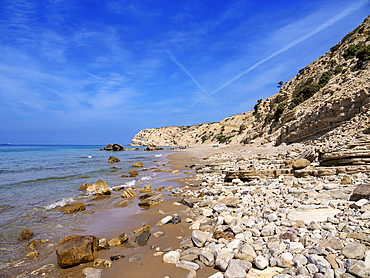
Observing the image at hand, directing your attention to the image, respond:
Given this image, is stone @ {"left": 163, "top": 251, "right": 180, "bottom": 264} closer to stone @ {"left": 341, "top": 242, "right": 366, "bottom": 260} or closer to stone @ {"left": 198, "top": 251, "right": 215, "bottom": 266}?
stone @ {"left": 198, "top": 251, "right": 215, "bottom": 266}

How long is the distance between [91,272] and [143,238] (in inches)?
54.0

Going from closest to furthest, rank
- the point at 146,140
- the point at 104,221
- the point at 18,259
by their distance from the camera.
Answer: the point at 18,259 → the point at 104,221 → the point at 146,140

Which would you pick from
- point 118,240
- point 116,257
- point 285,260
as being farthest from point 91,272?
point 285,260

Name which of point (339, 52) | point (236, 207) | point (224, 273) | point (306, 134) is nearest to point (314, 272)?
point (224, 273)

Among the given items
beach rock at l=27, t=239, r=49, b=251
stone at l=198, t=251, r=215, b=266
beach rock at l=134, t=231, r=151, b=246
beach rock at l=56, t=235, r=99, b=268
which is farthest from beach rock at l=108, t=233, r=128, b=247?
stone at l=198, t=251, r=215, b=266

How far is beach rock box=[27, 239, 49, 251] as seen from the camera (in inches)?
191

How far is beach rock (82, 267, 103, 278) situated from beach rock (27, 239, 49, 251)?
78.1 inches

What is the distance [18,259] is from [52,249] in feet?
2.07

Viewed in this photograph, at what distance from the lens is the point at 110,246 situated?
4.77 metres

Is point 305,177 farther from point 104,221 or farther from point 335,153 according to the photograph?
point 104,221

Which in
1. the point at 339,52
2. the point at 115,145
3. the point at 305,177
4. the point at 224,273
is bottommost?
the point at 224,273

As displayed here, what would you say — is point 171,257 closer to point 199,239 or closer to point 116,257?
point 199,239

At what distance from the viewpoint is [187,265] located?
144 inches

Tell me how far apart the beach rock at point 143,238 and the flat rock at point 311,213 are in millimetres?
3441
